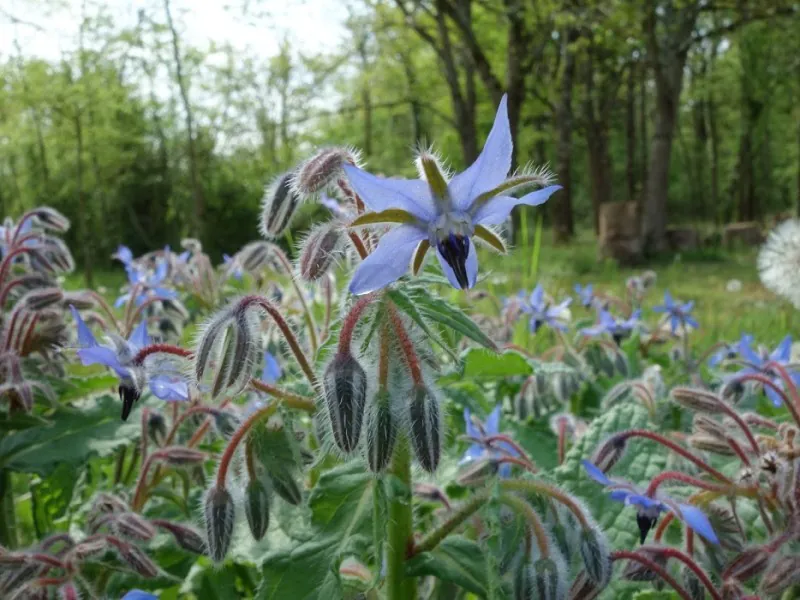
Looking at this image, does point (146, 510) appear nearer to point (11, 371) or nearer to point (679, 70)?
point (11, 371)

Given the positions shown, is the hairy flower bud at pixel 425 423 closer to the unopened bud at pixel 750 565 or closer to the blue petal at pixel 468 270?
the blue petal at pixel 468 270

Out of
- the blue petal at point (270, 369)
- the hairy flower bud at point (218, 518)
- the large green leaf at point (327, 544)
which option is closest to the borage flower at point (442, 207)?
the large green leaf at point (327, 544)

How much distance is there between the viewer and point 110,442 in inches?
49.3

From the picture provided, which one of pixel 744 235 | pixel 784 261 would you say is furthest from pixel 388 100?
pixel 784 261

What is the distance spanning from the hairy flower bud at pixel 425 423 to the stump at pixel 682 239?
10334 millimetres

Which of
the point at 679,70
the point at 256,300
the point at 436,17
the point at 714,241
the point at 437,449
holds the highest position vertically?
the point at 436,17

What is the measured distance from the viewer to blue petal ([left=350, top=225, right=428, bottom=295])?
2.21ft

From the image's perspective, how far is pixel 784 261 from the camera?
8.70ft

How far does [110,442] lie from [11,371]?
0.19 m

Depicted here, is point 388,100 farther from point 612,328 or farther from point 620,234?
point 612,328

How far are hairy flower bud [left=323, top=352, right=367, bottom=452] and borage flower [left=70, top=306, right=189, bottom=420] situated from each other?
0.65 ft

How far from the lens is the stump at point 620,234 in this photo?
9.43m

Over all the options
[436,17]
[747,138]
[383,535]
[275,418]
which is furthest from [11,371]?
[747,138]

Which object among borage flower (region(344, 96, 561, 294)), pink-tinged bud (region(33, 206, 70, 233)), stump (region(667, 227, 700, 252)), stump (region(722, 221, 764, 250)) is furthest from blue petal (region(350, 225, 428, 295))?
stump (region(722, 221, 764, 250))
